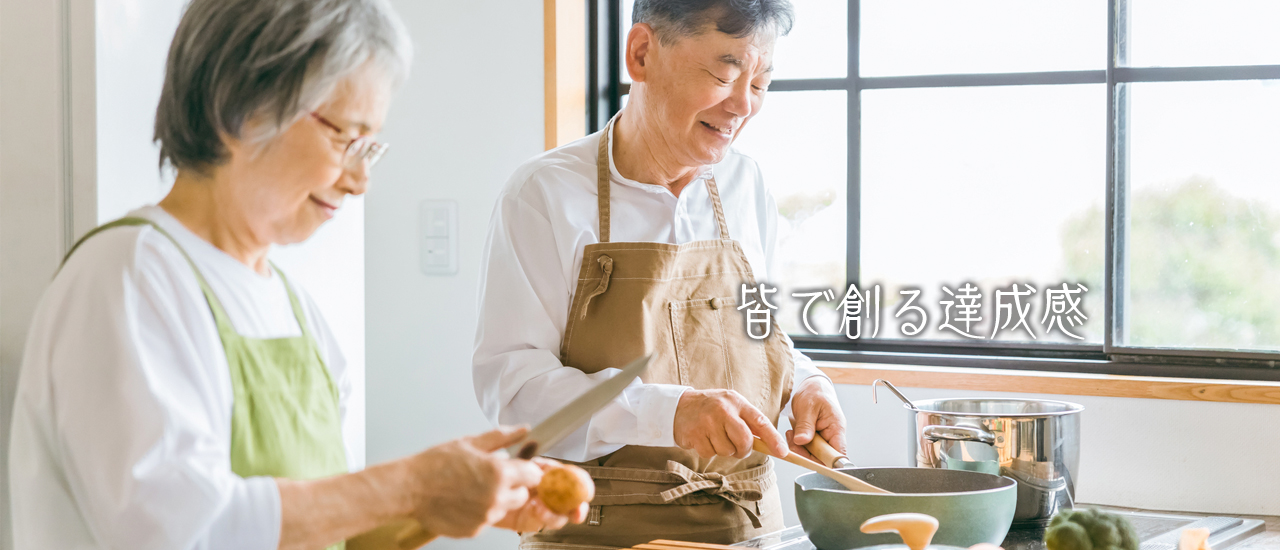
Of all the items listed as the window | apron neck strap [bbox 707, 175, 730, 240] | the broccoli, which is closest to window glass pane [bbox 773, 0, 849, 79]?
the window

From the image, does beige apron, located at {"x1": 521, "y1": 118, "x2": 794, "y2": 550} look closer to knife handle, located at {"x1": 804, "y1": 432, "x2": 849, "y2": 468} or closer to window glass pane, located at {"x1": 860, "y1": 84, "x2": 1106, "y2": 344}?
knife handle, located at {"x1": 804, "y1": 432, "x2": 849, "y2": 468}

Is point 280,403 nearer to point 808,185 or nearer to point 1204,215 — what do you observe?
point 808,185

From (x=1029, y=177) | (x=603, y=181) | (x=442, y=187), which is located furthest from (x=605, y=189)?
(x=1029, y=177)

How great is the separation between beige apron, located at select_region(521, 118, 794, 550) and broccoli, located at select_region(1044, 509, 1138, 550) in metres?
0.55

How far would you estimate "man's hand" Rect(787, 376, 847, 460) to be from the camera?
1.49 meters

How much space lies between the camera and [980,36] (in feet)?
8.44

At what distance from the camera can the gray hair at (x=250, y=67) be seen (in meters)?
0.76

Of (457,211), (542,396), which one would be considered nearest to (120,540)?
(542,396)

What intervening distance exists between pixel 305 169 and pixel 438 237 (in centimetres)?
191

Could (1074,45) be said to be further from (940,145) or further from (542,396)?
(542,396)

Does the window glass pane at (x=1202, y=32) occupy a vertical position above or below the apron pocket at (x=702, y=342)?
above

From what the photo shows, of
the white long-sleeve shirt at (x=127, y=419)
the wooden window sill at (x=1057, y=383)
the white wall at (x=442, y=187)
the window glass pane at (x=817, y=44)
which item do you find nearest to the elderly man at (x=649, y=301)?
the white long-sleeve shirt at (x=127, y=419)

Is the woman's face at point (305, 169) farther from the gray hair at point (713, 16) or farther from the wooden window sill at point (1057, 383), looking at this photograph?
the wooden window sill at point (1057, 383)

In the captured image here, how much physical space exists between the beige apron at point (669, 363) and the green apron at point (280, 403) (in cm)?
57
